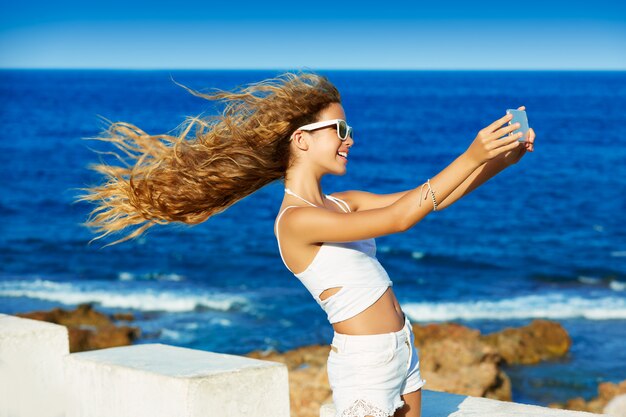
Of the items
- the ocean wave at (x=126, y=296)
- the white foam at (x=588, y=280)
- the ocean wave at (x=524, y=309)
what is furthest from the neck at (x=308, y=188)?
the white foam at (x=588, y=280)

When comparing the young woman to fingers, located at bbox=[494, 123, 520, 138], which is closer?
fingers, located at bbox=[494, 123, 520, 138]

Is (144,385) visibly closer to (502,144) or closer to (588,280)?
(502,144)

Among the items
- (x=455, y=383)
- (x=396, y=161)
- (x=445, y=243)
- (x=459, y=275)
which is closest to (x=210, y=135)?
(x=455, y=383)

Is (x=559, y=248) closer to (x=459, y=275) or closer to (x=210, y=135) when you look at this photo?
(x=459, y=275)

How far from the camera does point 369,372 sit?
9.41 feet

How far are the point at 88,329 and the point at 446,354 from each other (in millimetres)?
7065

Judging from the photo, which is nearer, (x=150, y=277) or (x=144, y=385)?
(x=144, y=385)

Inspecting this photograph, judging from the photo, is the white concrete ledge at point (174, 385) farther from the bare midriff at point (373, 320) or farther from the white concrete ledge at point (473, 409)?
the bare midriff at point (373, 320)

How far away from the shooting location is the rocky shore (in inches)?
370

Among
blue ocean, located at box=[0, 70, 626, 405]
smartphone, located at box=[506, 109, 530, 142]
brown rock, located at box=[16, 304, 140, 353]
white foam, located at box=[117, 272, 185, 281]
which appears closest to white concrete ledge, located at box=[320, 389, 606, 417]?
smartphone, located at box=[506, 109, 530, 142]

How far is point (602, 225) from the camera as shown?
98.1 feet

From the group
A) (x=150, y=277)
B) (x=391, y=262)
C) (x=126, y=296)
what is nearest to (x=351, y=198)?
(x=126, y=296)

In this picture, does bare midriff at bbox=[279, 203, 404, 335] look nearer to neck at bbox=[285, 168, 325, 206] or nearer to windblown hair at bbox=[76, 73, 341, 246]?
neck at bbox=[285, 168, 325, 206]

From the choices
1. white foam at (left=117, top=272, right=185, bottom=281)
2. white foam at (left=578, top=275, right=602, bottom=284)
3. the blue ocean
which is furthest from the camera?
white foam at (left=117, top=272, right=185, bottom=281)
